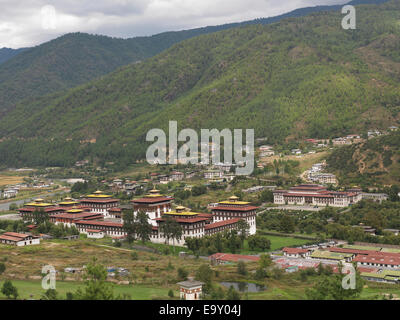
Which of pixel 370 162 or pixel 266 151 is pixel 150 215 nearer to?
pixel 370 162

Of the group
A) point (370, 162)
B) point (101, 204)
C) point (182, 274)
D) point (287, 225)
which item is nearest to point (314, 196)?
point (370, 162)

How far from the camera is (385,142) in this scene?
108 m

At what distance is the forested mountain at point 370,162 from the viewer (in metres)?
99.9

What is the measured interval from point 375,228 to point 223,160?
215 ft

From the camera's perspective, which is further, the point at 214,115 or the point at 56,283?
the point at 214,115

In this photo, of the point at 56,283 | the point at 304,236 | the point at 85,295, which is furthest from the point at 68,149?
the point at 85,295

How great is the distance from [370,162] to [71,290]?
72.8m

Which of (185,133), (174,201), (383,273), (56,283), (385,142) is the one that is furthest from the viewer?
(185,133)

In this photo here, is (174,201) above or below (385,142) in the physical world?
below

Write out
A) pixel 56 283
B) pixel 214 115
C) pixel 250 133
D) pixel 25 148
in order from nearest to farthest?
pixel 56 283 → pixel 250 133 → pixel 214 115 → pixel 25 148

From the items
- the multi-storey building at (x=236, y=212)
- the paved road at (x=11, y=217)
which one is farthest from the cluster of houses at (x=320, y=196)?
the paved road at (x=11, y=217)

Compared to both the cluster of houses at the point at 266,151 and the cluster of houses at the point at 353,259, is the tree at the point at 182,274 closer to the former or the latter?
the cluster of houses at the point at 353,259

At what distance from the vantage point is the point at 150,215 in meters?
82.3

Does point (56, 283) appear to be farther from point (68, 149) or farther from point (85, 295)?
point (68, 149)
